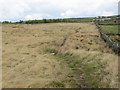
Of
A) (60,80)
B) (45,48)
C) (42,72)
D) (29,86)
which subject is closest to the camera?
(29,86)

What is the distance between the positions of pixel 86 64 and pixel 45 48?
11429mm

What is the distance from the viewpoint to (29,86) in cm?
1316

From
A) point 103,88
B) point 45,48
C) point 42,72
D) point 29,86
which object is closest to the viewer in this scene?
point 103,88

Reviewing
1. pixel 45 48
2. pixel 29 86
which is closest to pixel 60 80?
pixel 29 86

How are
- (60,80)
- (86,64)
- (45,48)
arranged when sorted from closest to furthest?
1. (60,80)
2. (86,64)
3. (45,48)

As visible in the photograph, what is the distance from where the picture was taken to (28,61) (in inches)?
792

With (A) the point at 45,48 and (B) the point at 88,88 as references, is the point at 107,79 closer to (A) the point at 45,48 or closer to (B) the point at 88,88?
(B) the point at 88,88

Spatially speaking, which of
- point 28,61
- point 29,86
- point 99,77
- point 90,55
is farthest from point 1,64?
point 99,77

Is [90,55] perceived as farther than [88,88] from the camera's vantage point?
Yes

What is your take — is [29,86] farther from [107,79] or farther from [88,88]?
[107,79]

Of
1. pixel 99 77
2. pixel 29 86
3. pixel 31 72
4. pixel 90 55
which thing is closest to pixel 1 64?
pixel 31 72

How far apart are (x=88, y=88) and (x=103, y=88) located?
37.5 inches

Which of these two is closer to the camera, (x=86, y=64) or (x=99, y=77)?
(x=99, y=77)

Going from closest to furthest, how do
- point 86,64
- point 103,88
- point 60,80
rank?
point 103,88
point 60,80
point 86,64
